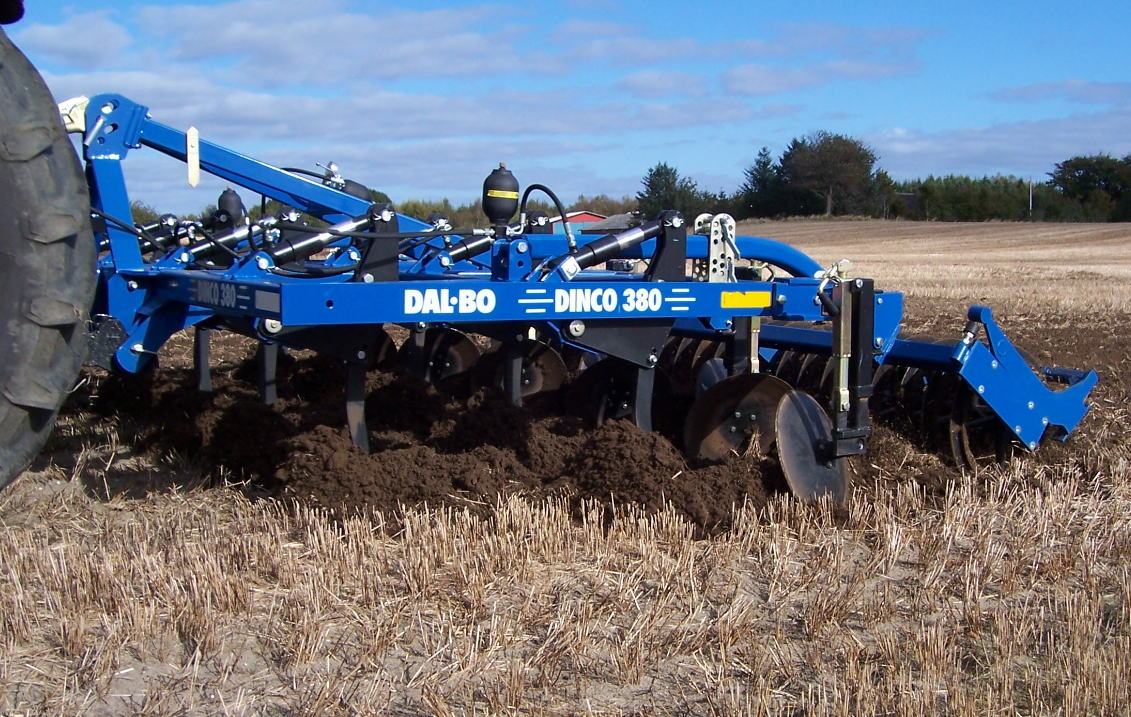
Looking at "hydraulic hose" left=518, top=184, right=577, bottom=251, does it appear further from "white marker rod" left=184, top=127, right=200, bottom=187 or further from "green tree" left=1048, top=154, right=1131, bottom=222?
"green tree" left=1048, top=154, right=1131, bottom=222

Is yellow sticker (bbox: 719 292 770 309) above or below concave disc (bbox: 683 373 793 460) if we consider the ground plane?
above

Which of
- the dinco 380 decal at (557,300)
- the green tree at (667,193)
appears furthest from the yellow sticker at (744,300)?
the green tree at (667,193)

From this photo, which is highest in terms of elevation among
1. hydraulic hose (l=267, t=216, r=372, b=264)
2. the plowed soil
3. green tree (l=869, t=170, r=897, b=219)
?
green tree (l=869, t=170, r=897, b=219)

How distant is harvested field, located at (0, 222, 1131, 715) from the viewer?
8.45 ft

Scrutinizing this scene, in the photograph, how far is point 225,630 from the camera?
290 cm

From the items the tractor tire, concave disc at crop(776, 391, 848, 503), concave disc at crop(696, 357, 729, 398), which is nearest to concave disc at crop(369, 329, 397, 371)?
concave disc at crop(696, 357, 729, 398)

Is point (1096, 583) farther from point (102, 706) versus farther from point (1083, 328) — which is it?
point (1083, 328)

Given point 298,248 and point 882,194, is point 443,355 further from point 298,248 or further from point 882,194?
point 882,194

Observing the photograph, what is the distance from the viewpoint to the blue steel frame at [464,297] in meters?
3.55

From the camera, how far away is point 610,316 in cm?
398

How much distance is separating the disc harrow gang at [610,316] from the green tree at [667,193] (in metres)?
19.1

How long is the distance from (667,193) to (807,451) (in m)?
22.7

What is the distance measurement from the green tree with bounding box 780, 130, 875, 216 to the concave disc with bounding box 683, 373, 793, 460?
44.3m

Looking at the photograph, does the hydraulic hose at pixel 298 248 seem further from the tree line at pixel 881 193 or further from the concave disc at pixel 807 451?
the tree line at pixel 881 193
